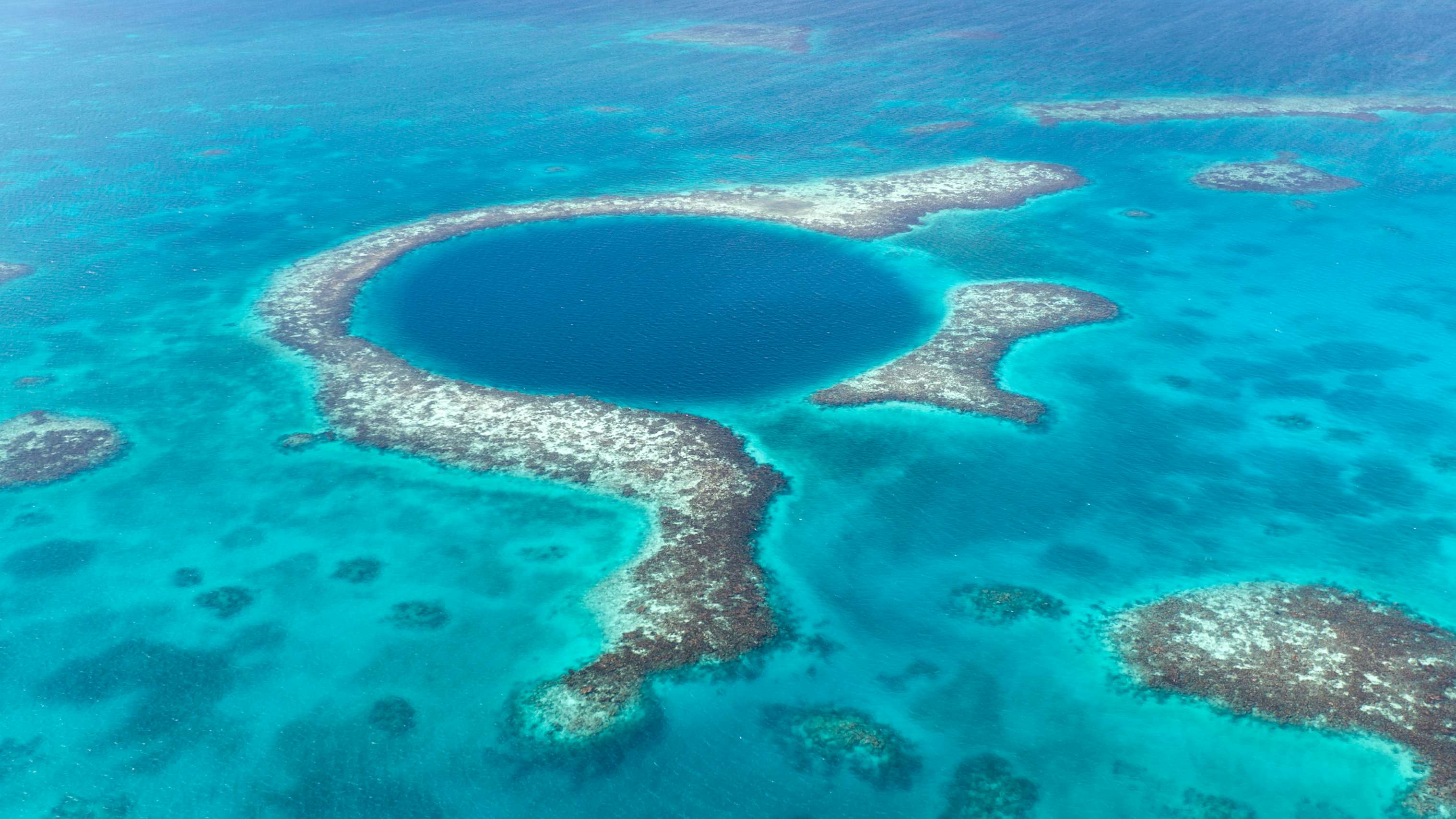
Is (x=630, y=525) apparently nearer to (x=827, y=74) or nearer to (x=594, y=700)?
(x=594, y=700)

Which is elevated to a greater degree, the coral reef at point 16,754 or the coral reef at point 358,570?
the coral reef at point 358,570

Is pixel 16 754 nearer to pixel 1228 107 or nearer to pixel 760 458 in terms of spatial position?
pixel 760 458

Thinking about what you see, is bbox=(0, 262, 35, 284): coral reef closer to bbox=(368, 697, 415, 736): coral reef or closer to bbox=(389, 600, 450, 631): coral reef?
bbox=(389, 600, 450, 631): coral reef

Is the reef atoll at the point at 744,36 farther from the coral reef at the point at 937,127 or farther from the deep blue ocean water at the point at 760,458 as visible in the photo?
the coral reef at the point at 937,127

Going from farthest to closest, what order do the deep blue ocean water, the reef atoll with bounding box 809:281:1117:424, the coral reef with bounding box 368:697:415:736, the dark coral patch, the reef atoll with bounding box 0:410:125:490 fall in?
the reef atoll with bounding box 809:281:1117:424 → the reef atoll with bounding box 0:410:125:490 → the dark coral patch → the coral reef with bounding box 368:697:415:736 → the deep blue ocean water

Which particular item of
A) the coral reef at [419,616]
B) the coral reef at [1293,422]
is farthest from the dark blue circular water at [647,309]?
the coral reef at [1293,422]

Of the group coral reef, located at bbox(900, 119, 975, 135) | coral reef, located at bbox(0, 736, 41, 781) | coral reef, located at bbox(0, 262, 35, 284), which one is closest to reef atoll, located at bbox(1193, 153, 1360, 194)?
coral reef, located at bbox(900, 119, 975, 135)

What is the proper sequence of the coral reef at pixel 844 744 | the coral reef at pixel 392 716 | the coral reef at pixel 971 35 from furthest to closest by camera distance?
A: the coral reef at pixel 971 35 < the coral reef at pixel 392 716 < the coral reef at pixel 844 744
